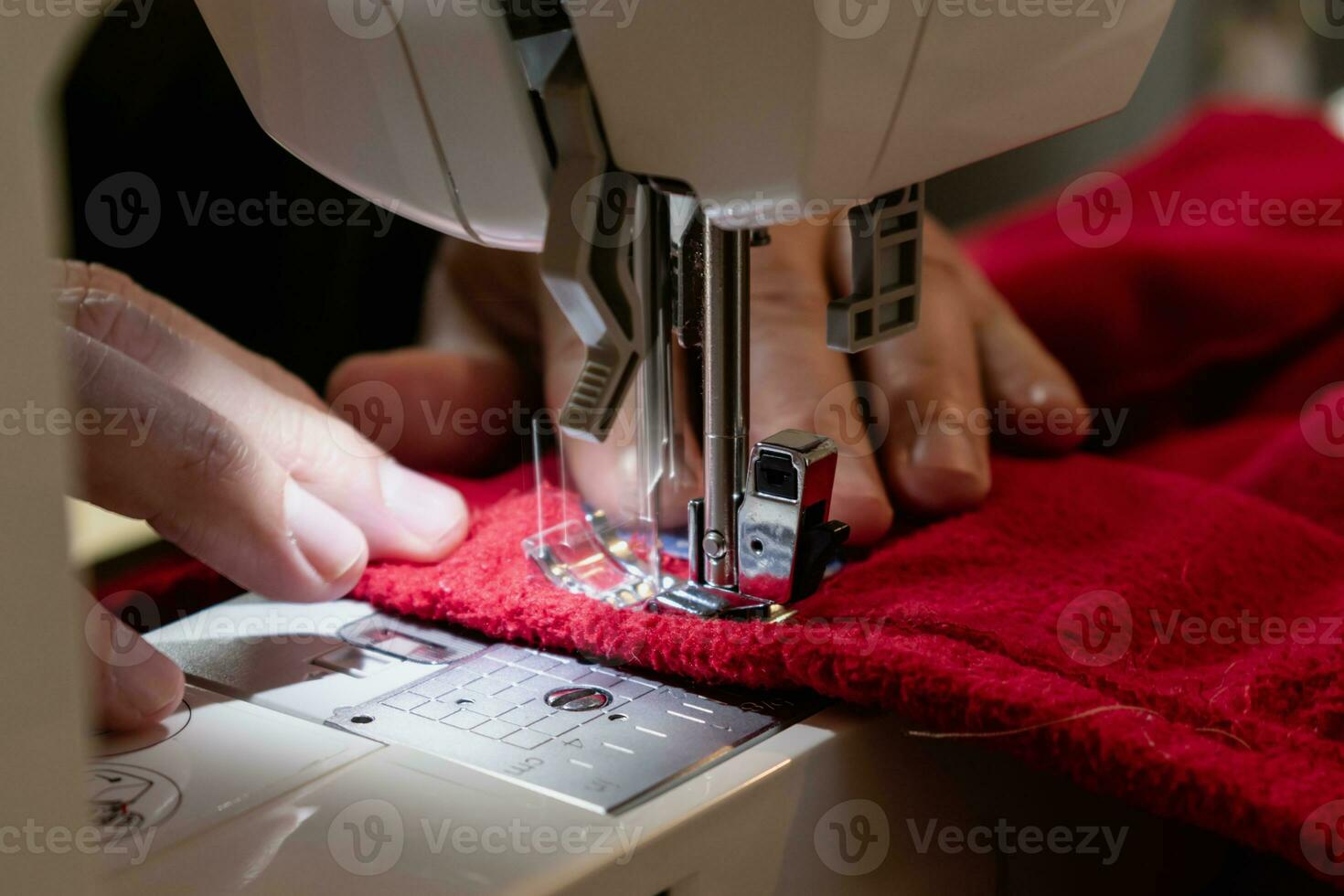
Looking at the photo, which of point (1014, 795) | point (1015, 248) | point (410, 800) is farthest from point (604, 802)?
point (1015, 248)

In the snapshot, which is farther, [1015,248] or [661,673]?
[1015,248]

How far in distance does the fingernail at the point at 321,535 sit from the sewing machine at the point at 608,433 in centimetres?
3

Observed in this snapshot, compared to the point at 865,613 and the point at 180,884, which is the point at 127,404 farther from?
the point at 865,613

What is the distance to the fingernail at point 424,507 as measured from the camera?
58 centimetres

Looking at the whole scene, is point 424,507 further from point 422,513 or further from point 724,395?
point 724,395

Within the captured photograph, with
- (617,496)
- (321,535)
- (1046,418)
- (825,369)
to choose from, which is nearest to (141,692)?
(321,535)

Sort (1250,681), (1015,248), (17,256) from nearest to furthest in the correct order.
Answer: (17,256) → (1250,681) → (1015,248)

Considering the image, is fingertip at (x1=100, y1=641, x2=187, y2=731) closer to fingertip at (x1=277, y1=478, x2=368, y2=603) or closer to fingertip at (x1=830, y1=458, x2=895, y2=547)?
fingertip at (x1=277, y1=478, x2=368, y2=603)

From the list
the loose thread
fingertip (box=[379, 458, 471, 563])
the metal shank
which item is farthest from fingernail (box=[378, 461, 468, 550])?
the loose thread

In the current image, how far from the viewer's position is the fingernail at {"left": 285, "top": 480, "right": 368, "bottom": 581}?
0.52m

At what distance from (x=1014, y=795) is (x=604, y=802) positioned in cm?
19

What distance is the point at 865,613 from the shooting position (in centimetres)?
50

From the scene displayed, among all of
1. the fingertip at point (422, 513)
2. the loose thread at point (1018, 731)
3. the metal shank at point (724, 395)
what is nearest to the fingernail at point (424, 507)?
the fingertip at point (422, 513)

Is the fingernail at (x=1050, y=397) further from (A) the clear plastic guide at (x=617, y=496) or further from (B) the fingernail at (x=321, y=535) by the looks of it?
(B) the fingernail at (x=321, y=535)
